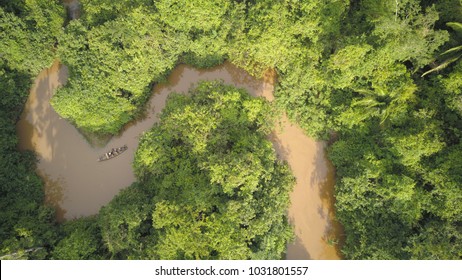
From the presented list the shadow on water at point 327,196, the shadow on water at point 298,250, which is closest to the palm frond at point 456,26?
the shadow on water at point 327,196

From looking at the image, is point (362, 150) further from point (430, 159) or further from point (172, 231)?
point (172, 231)

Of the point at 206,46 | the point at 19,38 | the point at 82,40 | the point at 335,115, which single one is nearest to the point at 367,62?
the point at 335,115

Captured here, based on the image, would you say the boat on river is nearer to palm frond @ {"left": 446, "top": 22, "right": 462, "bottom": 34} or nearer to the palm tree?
the palm tree

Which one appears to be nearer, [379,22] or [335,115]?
[379,22]

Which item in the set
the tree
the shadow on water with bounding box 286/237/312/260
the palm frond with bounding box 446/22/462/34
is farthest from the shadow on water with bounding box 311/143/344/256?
the palm frond with bounding box 446/22/462/34

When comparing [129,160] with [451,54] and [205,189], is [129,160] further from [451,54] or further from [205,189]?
[451,54]

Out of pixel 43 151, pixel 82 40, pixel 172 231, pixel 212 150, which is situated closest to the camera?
pixel 172 231
